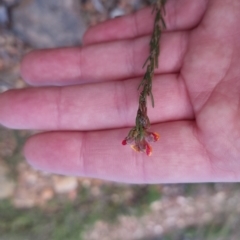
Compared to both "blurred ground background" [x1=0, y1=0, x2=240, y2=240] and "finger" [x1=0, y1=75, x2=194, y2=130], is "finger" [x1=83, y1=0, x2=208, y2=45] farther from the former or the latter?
"blurred ground background" [x1=0, y1=0, x2=240, y2=240]

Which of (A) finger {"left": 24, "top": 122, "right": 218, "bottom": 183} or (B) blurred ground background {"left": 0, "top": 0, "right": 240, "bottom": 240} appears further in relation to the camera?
(B) blurred ground background {"left": 0, "top": 0, "right": 240, "bottom": 240}

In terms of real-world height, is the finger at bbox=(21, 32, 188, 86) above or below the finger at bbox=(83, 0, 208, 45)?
below

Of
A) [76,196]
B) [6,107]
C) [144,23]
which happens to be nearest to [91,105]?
[6,107]

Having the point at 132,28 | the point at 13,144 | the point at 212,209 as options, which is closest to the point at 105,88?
the point at 132,28

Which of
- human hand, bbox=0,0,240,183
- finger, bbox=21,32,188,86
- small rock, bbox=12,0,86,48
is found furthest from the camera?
small rock, bbox=12,0,86,48

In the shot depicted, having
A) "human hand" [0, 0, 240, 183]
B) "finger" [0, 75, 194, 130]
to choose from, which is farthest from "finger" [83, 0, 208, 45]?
"finger" [0, 75, 194, 130]

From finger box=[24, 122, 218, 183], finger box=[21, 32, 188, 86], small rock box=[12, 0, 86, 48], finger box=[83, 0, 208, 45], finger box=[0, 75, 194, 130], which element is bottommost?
finger box=[24, 122, 218, 183]

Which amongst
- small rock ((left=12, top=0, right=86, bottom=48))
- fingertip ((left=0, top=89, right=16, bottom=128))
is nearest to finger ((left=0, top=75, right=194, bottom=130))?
fingertip ((left=0, top=89, right=16, bottom=128))

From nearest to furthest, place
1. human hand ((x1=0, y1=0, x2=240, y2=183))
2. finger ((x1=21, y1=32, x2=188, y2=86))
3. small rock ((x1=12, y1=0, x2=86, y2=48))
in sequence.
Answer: human hand ((x1=0, y1=0, x2=240, y2=183))
finger ((x1=21, y1=32, x2=188, y2=86))
small rock ((x1=12, y1=0, x2=86, y2=48))

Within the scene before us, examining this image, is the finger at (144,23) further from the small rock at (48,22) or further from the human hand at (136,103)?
the small rock at (48,22)
